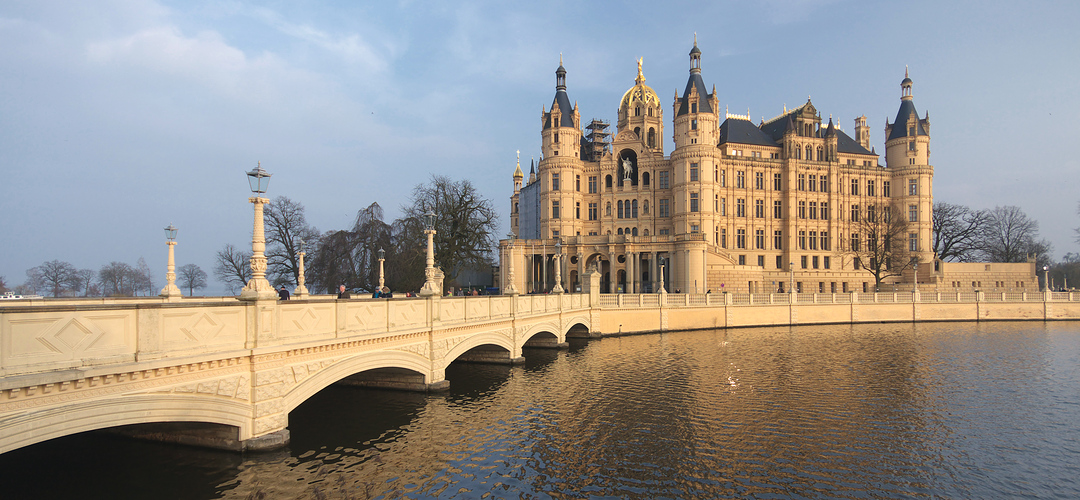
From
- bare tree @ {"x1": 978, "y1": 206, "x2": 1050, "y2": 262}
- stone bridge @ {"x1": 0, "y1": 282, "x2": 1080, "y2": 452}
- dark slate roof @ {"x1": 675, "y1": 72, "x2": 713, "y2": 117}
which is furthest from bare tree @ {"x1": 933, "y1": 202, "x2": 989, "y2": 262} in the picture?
stone bridge @ {"x1": 0, "y1": 282, "x2": 1080, "y2": 452}

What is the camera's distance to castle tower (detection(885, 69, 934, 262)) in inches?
2640

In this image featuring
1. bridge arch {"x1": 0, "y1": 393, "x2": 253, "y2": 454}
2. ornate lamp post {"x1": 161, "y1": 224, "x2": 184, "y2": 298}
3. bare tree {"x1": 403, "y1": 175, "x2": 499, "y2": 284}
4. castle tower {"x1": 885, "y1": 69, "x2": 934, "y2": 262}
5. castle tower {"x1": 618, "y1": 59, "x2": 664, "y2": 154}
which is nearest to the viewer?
bridge arch {"x1": 0, "y1": 393, "x2": 253, "y2": 454}

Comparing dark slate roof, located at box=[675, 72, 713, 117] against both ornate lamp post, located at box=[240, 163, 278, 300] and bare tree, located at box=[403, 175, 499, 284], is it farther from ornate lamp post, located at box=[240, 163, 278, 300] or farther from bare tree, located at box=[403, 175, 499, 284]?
ornate lamp post, located at box=[240, 163, 278, 300]

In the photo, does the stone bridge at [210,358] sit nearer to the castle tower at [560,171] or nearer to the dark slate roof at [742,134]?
the castle tower at [560,171]

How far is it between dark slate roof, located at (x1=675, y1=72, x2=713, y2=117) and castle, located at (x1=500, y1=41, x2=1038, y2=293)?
0.12 meters

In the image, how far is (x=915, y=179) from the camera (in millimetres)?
67562

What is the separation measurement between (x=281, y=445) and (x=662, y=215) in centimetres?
5729

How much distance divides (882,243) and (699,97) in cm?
2940

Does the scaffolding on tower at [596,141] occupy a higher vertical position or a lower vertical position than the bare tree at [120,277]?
higher

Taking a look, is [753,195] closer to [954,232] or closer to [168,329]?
[954,232]

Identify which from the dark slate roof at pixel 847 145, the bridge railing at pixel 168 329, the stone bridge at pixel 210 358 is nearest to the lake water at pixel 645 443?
the stone bridge at pixel 210 358

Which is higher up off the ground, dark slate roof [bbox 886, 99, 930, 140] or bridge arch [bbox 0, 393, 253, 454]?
dark slate roof [bbox 886, 99, 930, 140]

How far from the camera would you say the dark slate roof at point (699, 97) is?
60.5 meters

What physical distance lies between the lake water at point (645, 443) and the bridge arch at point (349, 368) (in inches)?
47.9
